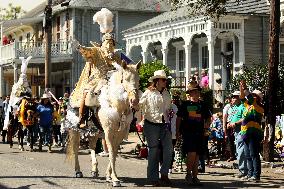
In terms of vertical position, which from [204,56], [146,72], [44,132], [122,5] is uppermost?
[122,5]

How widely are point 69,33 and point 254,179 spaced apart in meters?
29.4

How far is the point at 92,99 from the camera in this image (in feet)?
40.1

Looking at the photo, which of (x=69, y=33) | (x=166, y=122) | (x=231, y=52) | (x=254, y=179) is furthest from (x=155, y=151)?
(x=69, y=33)

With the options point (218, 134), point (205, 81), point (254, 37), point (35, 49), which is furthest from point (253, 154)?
point (35, 49)

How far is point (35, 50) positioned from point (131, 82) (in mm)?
27808

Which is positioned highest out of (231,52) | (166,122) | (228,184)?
(231,52)

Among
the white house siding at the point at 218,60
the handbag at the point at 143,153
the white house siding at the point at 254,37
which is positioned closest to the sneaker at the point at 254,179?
the handbag at the point at 143,153

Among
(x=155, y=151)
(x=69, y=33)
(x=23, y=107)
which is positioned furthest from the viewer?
(x=69, y=33)

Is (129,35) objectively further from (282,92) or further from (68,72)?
(282,92)

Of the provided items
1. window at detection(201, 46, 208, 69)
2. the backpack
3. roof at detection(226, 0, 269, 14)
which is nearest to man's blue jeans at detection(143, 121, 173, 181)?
the backpack

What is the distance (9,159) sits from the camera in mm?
16953

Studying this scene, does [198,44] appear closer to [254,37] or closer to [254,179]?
[254,37]

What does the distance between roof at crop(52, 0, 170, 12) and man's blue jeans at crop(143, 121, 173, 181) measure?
28.4 meters

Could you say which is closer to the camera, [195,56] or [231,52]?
[231,52]
